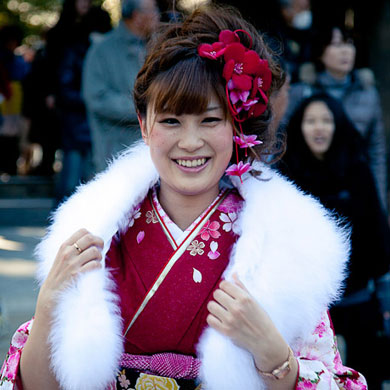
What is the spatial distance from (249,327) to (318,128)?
221 cm

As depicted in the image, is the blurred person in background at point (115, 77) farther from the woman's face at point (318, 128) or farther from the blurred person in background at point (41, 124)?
the blurred person in background at point (41, 124)

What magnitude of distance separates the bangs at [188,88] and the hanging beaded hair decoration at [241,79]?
24 millimetres

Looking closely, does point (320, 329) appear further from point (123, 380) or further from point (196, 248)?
point (123, 380)

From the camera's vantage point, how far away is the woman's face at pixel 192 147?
71.6 inches

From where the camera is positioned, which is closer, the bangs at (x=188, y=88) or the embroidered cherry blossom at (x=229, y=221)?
the bangs at (x=188, y=88)

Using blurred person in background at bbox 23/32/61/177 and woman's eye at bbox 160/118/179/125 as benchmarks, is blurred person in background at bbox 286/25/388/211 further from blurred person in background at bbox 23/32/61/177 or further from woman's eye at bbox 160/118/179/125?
blurred person in background at bbox 23/32/61/177

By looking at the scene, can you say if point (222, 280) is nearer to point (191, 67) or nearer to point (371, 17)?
point (191, 67)

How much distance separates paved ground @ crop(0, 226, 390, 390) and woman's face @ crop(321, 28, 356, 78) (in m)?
1.91

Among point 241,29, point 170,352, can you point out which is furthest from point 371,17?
point 170,352

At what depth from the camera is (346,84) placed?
4.77 metres

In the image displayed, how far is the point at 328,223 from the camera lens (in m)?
1.94

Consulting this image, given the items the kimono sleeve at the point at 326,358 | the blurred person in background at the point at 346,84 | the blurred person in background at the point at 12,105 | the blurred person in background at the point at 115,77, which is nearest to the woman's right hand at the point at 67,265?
the kimono sleeve at the point at 326,358

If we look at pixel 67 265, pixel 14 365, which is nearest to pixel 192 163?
pixel 67 265

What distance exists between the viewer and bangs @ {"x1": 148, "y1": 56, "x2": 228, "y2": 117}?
178cm
